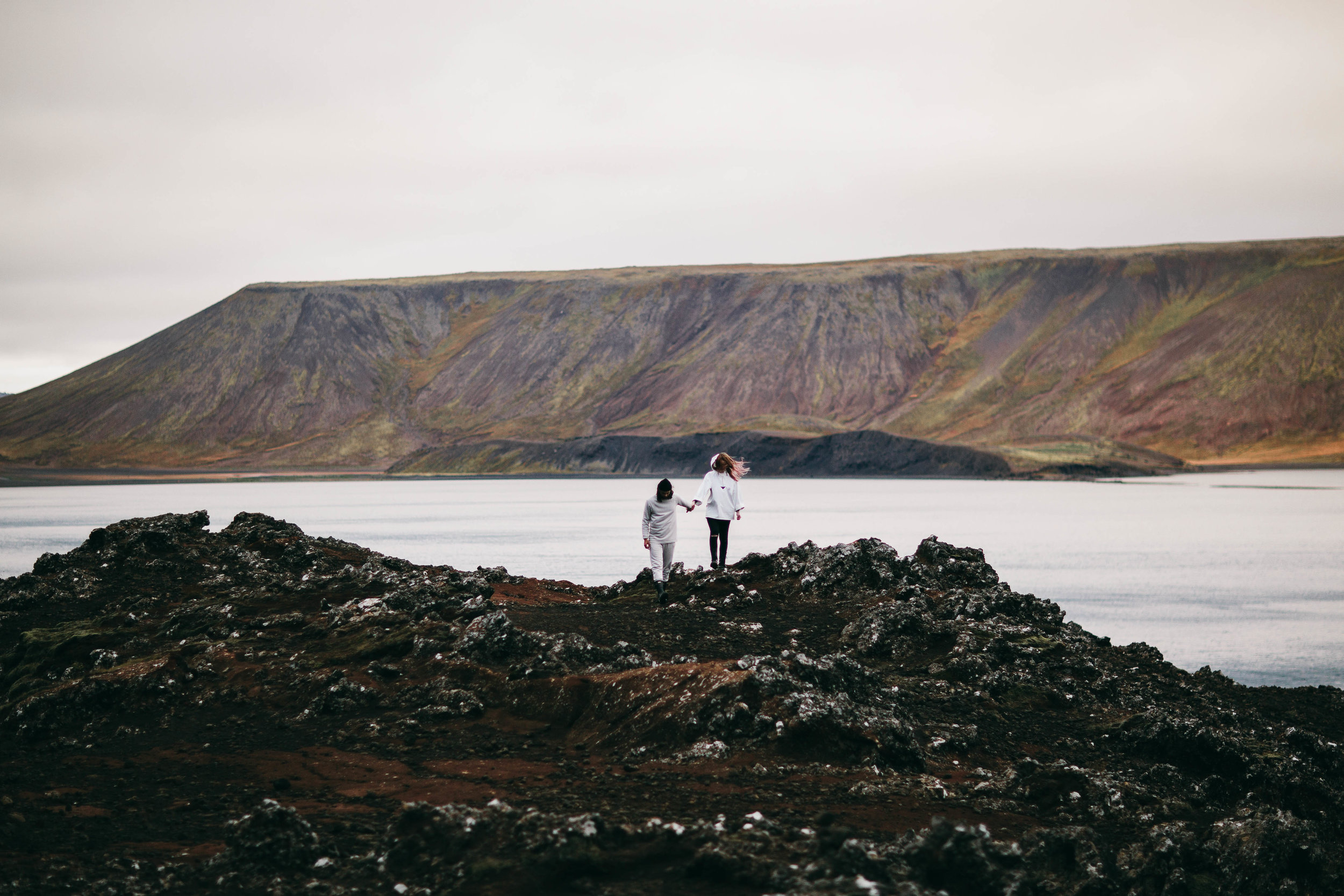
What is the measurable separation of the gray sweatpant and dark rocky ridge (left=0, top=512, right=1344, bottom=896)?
0.64 metres

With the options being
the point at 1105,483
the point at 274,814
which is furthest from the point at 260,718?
the point at 1105,483

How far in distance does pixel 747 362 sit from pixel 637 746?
135m

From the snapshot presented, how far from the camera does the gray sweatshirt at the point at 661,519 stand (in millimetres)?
15016

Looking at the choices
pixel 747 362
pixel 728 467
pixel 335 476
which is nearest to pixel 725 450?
pixel 747 362

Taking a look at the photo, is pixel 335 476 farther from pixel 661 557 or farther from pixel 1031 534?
pixel 661 557

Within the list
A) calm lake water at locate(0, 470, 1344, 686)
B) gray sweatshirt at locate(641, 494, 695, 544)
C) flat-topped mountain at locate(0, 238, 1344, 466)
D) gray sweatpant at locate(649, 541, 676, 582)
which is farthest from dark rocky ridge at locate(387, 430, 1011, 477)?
gray sweatshirt at locate(641, 494, 695, 544)

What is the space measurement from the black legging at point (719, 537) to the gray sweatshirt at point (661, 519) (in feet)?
4.10

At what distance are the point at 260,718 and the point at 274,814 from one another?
13.8 feet

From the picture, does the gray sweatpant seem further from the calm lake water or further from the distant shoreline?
the distant shoreline

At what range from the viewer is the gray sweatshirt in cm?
1502

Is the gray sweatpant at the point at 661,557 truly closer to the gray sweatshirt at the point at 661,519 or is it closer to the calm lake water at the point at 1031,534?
the gray sweatshirt at the point at 661,519

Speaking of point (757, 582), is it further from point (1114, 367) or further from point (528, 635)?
point (1114, 367)

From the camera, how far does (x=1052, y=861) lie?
7371 millimetres

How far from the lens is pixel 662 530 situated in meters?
15.2
